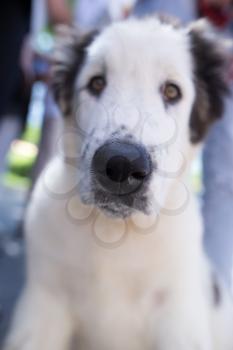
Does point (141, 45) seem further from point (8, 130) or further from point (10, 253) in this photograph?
point (10, 253)

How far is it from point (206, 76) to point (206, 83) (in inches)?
1.0

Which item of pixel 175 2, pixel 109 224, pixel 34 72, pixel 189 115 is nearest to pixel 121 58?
pixel 189 115

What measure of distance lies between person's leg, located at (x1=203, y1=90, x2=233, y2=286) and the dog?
1.52ft

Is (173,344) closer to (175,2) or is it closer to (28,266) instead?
(28,266)

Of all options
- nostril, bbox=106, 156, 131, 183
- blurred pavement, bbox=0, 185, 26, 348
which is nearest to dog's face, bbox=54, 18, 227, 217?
nostril, bbox=106, 156, 131, 183

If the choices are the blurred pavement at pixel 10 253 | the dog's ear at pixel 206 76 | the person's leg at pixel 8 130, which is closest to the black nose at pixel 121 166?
the dog's ear at pixel 206 76

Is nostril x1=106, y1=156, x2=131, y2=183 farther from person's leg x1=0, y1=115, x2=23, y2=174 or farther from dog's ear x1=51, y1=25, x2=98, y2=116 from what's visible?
person's leg x1=0, y1=115, x2=23, y2=174

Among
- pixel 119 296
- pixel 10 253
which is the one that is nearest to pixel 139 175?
pixel 119 296

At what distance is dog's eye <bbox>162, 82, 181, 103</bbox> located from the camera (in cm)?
197

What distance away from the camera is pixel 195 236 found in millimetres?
2143

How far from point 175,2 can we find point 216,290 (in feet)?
4.10

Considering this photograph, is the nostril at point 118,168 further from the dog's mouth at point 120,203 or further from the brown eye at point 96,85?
the brown eye at point 96,85

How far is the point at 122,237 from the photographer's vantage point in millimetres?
2039

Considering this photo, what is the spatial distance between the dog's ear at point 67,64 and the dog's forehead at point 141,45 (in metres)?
0.08
